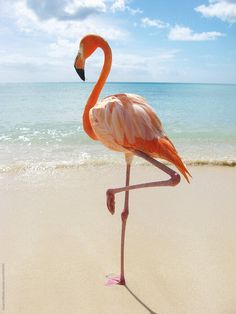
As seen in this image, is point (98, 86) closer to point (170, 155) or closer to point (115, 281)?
point (170, 155)

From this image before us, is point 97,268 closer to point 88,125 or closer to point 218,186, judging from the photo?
point 88,125

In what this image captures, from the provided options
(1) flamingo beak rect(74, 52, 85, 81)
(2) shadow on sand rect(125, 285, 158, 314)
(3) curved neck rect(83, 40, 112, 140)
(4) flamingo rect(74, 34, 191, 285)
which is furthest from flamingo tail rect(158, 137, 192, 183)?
(2) shadow on sand rect(125, 285, 158, 314)

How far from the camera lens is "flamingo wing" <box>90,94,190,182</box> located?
267 centimetres

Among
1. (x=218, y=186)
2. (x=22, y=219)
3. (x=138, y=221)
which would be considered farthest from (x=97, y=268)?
(x=218, y=186)

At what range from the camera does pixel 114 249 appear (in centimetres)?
353

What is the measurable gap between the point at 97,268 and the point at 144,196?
1.83m

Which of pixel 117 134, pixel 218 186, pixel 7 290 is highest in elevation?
pixel 117 134

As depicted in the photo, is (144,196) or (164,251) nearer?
(164,251)

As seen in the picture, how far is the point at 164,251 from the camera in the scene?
11.4 ft

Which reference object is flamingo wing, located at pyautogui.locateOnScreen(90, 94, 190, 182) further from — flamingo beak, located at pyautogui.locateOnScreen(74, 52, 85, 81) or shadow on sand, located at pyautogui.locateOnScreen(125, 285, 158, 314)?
shadow on sand, located at pyautogui.locateOnScreen(125, 285, 158, 314)

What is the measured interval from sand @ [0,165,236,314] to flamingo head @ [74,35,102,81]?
166 cm

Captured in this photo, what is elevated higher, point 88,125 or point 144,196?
point 88,125

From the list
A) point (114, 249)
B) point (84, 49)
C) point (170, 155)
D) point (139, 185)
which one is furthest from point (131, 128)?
point (114, 249)

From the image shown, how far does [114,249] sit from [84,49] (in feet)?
6.15
